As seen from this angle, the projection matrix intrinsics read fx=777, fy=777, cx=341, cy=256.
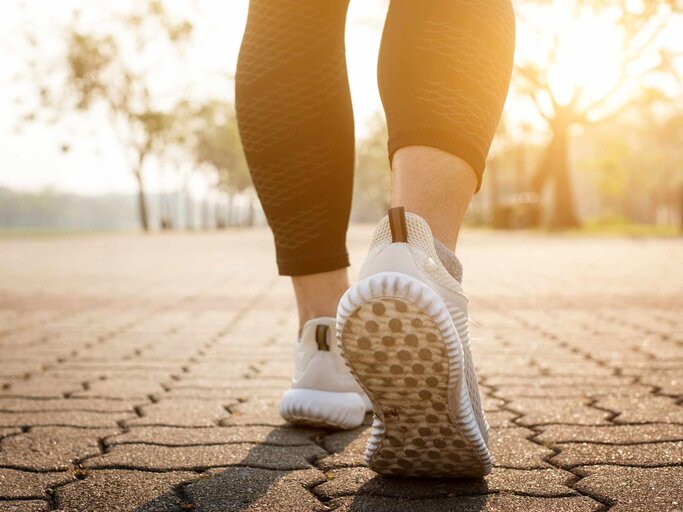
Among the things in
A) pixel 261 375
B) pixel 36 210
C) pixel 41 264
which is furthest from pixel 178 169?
pixel 36 210

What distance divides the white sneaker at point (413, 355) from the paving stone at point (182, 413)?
0.66m

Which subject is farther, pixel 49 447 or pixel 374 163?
pixel 374 163

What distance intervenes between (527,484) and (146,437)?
32.4 inches

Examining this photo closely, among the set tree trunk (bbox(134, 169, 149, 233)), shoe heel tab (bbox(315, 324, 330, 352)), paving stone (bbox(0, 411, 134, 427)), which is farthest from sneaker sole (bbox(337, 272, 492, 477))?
tree trunk (bbox(134, 169, 149, 233))

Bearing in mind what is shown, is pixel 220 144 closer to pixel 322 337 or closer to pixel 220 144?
pixel 220 144

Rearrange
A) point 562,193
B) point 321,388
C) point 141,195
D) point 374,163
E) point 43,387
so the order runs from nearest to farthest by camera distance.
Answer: point 321,388 < point 43,387 < point 562,193 < point 141,195 < point 374,163

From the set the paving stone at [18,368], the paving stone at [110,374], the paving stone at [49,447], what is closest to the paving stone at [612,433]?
the paving stone at [49,447]

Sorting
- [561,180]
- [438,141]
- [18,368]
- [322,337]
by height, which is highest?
[561,180]

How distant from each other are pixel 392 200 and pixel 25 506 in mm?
785

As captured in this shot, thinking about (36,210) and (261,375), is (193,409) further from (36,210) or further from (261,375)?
(36,210)

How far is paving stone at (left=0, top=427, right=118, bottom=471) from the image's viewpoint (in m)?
1.49

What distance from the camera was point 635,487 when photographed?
1272 millimetres

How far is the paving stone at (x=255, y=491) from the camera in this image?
1.22 metres

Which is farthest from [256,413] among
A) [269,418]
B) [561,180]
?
[561,180]
